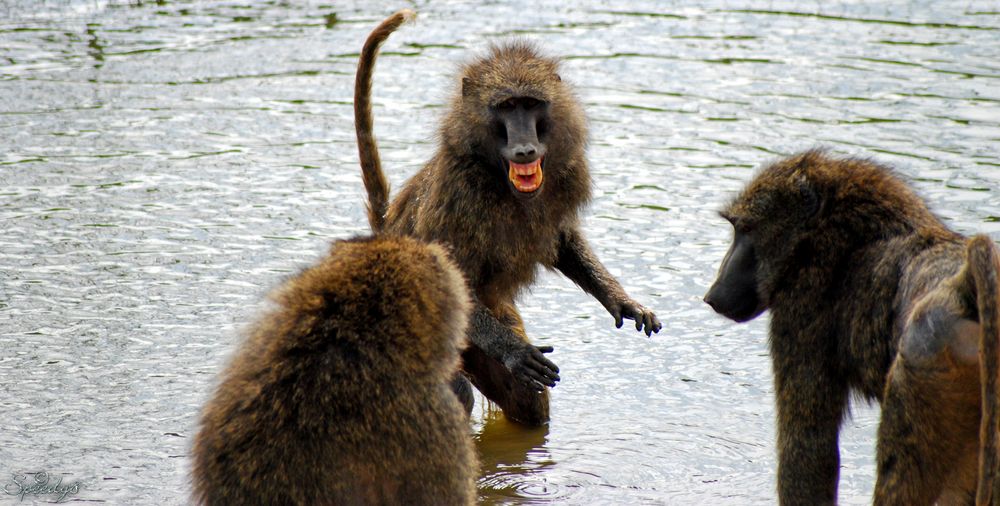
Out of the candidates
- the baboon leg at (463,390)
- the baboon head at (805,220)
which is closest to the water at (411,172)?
the baboon leg at (463,390)

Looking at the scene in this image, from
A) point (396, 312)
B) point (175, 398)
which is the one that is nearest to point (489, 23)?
point (175, 398)

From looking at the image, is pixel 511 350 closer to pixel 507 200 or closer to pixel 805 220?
pixel 507 200

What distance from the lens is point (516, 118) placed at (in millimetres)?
5129

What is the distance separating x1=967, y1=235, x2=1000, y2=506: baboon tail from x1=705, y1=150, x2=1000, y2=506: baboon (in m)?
0.11

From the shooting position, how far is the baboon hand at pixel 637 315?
5.38 metres

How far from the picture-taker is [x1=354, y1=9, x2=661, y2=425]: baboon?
509 centimetres

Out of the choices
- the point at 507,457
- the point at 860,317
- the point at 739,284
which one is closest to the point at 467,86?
the point at 507,457

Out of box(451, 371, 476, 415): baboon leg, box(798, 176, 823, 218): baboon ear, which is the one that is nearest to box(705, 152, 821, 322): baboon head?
box(798, 176, 823, 218): baboon ear

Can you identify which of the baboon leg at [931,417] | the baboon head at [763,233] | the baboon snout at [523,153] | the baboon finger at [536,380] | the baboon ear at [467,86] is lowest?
the baboon finger at [536,380]

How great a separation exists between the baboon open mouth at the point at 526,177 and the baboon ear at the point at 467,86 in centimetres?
45

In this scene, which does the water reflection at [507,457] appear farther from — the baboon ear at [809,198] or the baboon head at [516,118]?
the baboon ear at [809,198]

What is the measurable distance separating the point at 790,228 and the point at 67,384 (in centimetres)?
301

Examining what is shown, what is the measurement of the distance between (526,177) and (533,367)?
666 millimetres

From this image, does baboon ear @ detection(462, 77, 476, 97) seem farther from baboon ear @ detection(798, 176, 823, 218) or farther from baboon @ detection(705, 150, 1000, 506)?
baboon ear @ detection(798, 176, 823, 218)
